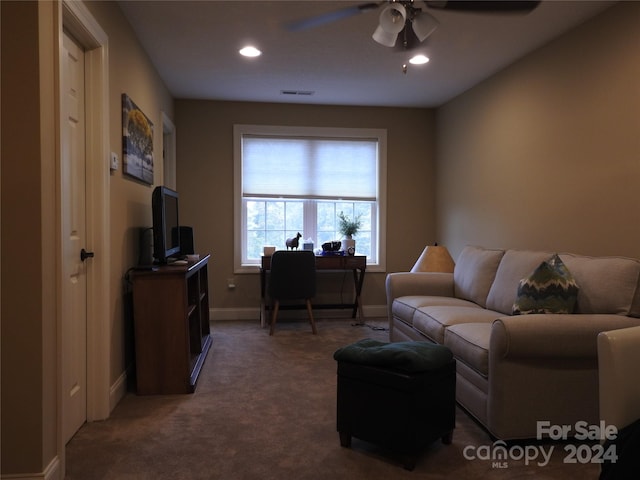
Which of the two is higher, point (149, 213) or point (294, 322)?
point (149, 213)

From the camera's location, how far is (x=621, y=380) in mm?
1156

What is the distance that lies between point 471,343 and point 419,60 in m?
A: 2.47

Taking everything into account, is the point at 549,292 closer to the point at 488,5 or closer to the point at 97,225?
the point at 488,5

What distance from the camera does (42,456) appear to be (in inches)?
67.6

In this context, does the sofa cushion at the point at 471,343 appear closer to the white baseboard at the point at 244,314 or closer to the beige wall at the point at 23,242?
the beige wall at the point at 23,242

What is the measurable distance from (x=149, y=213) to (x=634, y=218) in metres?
3.35

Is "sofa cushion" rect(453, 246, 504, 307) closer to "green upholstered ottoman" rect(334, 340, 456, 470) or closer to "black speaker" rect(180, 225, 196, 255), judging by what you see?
"green upholstered ottoman" rect(334, 340, 456, 470)

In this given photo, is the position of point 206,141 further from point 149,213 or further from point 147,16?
point 147,16

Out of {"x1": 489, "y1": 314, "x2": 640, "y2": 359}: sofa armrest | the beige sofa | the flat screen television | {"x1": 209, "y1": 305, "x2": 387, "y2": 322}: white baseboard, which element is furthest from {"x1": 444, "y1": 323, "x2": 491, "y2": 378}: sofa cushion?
{"x1": 209, "y1": 305, "x2": 387, "y2": 322}: white baseboard

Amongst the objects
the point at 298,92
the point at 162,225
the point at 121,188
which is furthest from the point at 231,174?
the point at 121,188

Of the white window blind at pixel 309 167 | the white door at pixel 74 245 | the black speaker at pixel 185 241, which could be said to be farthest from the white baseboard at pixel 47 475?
the white window blind at pixel 309 167

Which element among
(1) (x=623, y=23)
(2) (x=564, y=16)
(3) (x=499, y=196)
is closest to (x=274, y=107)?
(3) (x=499, y=196)

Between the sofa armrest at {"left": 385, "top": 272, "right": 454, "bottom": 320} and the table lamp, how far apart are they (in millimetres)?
270

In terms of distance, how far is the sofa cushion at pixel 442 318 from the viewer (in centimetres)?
277
